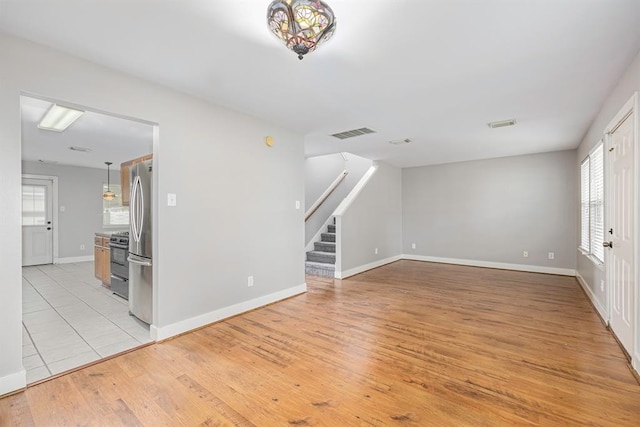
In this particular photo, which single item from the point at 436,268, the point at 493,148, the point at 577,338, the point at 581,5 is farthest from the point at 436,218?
the point at 581,5

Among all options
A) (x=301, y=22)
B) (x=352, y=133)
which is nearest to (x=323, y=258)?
(x=352, y=133)

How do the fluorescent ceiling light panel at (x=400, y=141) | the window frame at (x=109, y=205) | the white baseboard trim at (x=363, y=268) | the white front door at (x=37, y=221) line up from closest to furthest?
the fluorescent ceiling light panel at (x=400, y=141), the white baseboard trim at (x=363, y=268), the white front door at (x=37, y=221), the window frame at (x=109, y=205)

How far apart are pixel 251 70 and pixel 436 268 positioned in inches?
210

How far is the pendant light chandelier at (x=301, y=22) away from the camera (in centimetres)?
137

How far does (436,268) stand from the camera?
6133 mm

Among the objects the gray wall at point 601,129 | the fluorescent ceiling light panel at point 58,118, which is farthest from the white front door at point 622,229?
the fluorescent ceiling light panel at point 58,118

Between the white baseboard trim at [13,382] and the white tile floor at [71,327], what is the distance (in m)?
0.10

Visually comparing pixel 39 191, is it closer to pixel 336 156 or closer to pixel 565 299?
pixel 336 156

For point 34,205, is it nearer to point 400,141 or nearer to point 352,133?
point 352,133

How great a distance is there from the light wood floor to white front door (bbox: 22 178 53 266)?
6.42 meters

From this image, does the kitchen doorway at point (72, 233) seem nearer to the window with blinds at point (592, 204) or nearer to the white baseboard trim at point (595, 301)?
the white baseboard trim at point (595, 301)

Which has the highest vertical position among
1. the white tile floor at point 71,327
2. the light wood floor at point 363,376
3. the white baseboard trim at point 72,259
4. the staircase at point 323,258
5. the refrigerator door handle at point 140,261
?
the refrigerator door handle at point 140,261

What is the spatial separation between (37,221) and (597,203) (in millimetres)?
10453

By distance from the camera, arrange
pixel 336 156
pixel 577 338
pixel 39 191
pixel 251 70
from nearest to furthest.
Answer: pixel 251 70
pixel 577 338
pixel 39 191
pixel 336 156
